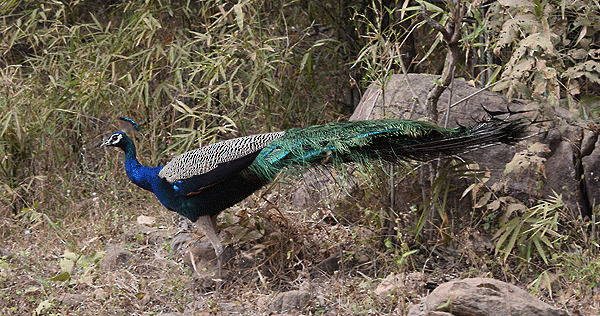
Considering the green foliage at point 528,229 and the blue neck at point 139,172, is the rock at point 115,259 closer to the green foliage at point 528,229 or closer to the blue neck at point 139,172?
Result: the blue neck at point 139,172

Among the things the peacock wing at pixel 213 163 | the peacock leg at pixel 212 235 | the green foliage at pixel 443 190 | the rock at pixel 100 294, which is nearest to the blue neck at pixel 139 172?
the peacock wing at pixel 213 163

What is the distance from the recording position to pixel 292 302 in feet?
10.5

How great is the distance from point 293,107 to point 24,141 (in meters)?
2.16

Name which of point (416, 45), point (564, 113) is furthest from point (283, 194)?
point (416, 45)

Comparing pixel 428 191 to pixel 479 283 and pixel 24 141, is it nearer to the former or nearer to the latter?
pixel 479 283

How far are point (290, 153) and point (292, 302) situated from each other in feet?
2.47

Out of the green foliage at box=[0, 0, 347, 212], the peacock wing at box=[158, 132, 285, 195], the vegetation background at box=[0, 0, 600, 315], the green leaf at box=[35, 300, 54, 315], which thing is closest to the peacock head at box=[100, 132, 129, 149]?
the peacock wing at box=[158, 132, 285, 195]

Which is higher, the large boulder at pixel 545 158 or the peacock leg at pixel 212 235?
the large boulder at pixel 545 158

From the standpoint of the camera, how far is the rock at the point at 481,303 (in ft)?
8.62

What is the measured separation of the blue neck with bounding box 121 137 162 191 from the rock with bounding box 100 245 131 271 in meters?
0.51

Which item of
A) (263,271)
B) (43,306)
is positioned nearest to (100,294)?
(43,306)

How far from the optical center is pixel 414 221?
3764mm

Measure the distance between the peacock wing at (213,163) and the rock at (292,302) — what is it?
702mm

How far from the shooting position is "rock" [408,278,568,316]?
103 inches
